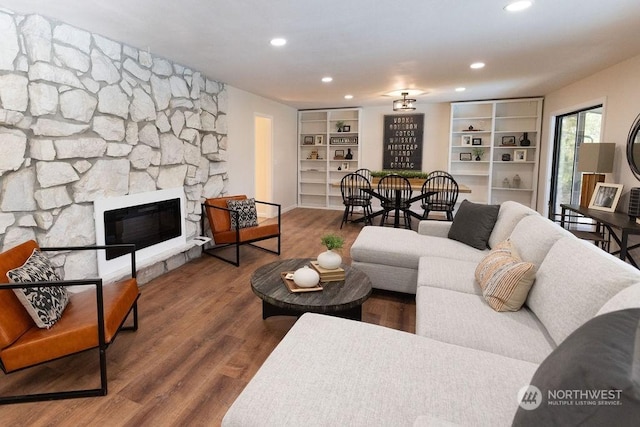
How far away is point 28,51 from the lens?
255 cm

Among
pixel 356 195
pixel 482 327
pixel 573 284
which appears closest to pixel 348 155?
pixel 356 195

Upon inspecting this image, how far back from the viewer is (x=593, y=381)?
740 mm

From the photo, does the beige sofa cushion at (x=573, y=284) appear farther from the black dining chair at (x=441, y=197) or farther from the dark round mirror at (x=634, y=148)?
the black dining chair at (x=441, y=197)

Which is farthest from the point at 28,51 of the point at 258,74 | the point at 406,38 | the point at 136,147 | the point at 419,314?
the point at 419,314

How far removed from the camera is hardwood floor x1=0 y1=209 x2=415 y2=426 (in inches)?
72.4

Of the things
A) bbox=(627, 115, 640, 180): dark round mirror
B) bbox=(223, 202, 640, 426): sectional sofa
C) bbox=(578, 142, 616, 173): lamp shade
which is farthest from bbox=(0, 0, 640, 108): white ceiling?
bbox=(223, 202, 640, 426): sectional sofa

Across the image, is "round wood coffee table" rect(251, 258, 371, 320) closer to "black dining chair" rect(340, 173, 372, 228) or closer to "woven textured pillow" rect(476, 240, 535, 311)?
"woven textured pillow" rect(476, 240, 535, 311)

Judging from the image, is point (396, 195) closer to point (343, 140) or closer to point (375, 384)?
point (343, 140)

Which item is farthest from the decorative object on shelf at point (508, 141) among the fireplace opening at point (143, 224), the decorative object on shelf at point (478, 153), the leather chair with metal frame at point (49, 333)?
the leather chair with metal frame at point (49, 333)

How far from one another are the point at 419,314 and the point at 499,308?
0.45 m

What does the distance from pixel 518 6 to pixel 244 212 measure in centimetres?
346

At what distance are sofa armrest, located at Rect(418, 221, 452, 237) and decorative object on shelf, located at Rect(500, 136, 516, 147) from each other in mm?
4065

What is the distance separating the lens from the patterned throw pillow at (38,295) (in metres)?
1.87

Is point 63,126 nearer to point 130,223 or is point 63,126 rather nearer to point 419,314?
point 130,223
